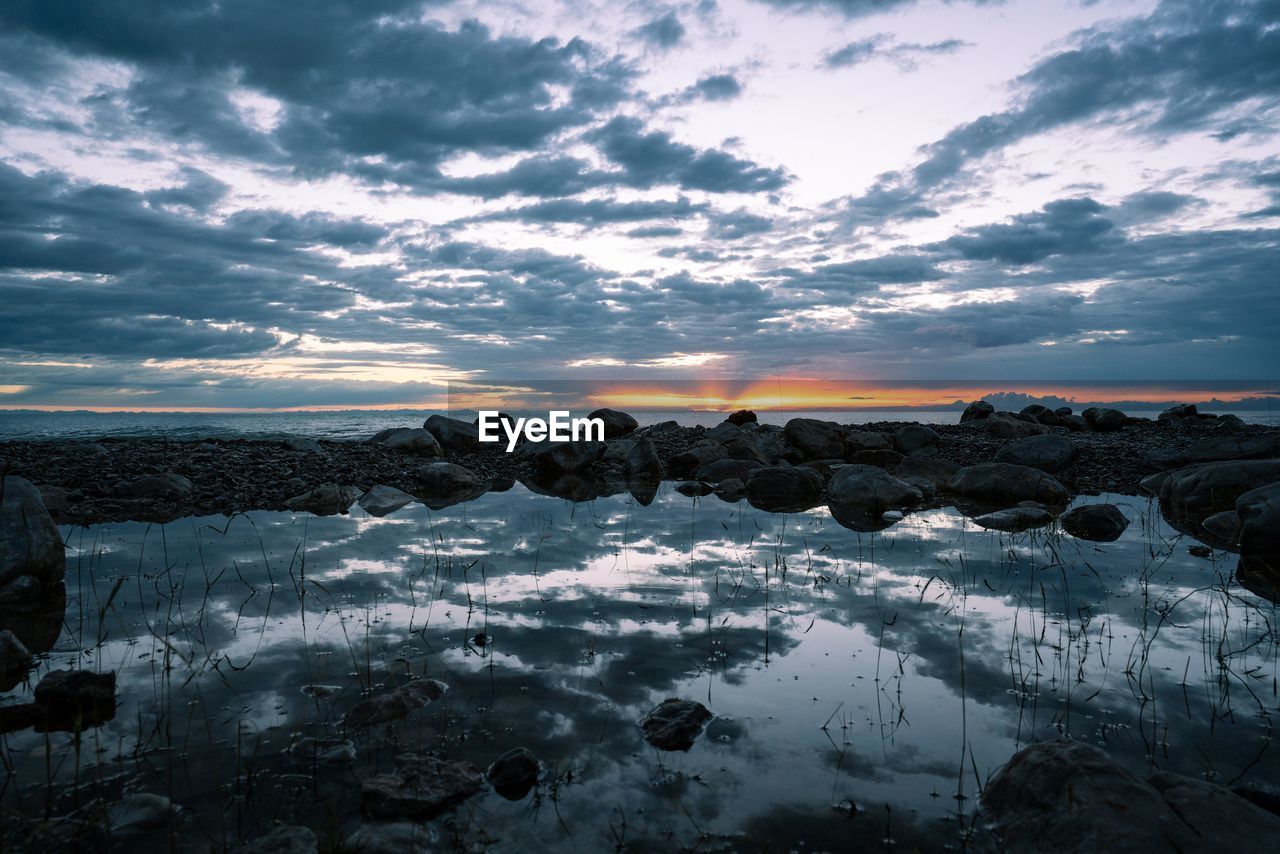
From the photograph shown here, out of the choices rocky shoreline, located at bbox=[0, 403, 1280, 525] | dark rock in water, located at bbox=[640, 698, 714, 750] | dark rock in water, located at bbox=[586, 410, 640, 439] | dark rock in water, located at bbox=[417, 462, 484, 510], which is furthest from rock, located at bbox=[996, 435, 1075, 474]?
dark rock in water, located at bbox=[586, 410, 640, 439]

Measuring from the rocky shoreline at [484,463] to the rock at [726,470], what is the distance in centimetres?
5

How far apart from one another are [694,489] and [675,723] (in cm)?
1149

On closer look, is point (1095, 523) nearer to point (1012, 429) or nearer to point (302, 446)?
point (1012, 429)

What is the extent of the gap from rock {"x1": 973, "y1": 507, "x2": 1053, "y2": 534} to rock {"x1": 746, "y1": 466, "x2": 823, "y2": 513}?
3445 mm

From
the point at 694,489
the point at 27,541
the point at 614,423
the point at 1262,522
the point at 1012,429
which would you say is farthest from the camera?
the point at 614,423

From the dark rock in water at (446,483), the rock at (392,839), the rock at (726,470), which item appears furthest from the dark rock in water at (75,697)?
the rock at (726,470)

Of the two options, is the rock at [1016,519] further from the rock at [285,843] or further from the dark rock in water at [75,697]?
the dark rock in water at [75,697]

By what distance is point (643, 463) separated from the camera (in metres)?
18.8

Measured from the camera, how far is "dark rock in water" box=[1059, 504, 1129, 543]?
10547 millimetres

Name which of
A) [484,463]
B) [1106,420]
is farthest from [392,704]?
[1106,420]

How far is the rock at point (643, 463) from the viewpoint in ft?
61.0

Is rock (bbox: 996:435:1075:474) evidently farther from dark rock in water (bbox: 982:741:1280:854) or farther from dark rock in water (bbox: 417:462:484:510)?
dark rock in water (bbox: 982:741:1280:854)

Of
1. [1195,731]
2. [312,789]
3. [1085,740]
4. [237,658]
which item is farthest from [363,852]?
[1195,731]

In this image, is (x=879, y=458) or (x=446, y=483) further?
(x=879, y=458)
